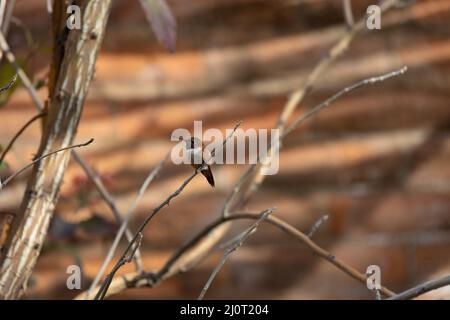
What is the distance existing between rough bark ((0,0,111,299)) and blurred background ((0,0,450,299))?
68cm

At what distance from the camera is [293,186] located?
1737 millimetres

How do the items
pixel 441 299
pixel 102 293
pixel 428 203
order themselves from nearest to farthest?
pixel 102 293 < pixel 441 299 < pixel 428 203

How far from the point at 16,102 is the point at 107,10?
0.78m

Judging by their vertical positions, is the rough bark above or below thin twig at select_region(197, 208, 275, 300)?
above

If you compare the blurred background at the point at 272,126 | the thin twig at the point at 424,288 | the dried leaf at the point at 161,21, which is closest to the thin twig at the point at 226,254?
the thin twig at the point at 424,288

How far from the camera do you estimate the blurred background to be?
5.58ft

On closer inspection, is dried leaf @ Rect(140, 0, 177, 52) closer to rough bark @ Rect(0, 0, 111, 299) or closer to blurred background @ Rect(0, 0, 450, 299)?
rough bark @ Rect(0, 0, 111, 299)

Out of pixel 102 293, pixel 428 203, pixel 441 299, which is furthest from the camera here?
pixel 428 203

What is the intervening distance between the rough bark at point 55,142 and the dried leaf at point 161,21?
0.17 meters

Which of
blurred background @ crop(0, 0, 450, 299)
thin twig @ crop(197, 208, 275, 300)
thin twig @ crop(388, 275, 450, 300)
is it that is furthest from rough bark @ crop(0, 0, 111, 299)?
blurred background @ crop(0, 0, 450, 299)
